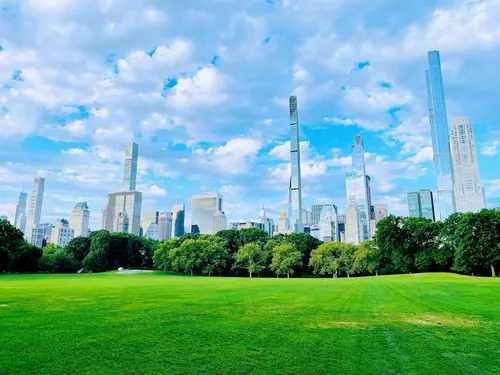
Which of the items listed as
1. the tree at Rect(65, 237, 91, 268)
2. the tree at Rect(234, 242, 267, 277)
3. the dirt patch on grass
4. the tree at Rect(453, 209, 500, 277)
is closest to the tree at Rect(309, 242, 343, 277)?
the tree at Rect(234, 242, 267, 277)

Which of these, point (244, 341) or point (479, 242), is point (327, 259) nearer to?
point (479, 242)

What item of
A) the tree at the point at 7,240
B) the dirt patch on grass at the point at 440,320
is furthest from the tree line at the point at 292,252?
the dirt patch on grass at the point at 440,320

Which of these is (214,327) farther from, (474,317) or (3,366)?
(474,317)

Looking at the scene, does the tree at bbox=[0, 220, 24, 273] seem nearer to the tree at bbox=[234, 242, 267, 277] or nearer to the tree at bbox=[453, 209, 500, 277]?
the tree at bbox=[234, 242, 267, 277]

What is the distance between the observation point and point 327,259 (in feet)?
255

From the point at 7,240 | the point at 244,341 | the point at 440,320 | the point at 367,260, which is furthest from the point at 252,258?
the point at 244,341

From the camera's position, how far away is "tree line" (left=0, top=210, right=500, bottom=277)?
5838 centimetres

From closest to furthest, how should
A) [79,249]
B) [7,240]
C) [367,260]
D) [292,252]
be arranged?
[7,240], [367,260], [292,252], [79,249]

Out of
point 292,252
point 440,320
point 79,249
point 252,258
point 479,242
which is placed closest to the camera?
point 440,320

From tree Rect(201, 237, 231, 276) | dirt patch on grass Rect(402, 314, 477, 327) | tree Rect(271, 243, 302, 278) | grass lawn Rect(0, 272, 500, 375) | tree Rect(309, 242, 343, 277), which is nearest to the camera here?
grass lawn Rect(0, 272, 500, 375)

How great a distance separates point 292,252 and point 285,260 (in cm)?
323

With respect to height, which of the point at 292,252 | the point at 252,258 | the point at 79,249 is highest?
the point at 79,249

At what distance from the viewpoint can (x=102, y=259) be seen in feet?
294

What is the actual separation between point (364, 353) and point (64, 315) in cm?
1013
